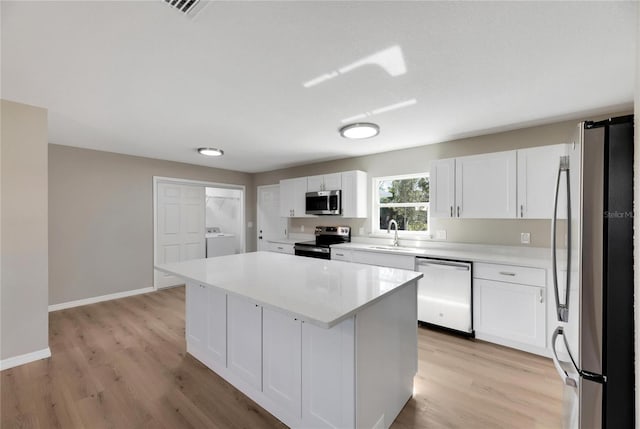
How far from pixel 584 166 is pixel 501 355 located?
2.33 m

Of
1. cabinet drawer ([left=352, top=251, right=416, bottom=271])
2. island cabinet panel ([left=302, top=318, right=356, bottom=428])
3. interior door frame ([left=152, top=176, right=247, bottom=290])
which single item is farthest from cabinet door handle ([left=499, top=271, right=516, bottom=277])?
interior door frame ([left=152, top=176, right=247, bottom=290])

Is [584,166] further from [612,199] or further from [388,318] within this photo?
[388,318]

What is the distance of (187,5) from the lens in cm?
127

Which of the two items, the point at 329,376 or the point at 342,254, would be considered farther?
the point at 342,254

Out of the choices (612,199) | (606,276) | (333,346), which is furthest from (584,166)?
(333,346)

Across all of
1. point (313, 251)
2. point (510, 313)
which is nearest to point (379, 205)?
point (313, 251)

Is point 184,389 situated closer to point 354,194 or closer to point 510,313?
point 510,313

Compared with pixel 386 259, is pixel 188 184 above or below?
above

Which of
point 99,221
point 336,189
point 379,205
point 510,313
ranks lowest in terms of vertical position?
point 510,313

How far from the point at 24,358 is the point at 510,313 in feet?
15.2

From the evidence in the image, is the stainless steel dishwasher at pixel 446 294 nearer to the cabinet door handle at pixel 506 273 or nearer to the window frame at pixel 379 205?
the cabinet door handle at pixel 506 273

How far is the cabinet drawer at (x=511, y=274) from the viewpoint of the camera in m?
2.50

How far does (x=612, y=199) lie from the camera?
94 cm

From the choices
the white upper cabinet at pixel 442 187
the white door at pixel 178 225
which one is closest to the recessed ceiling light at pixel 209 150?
the white door at pixel 178 225
